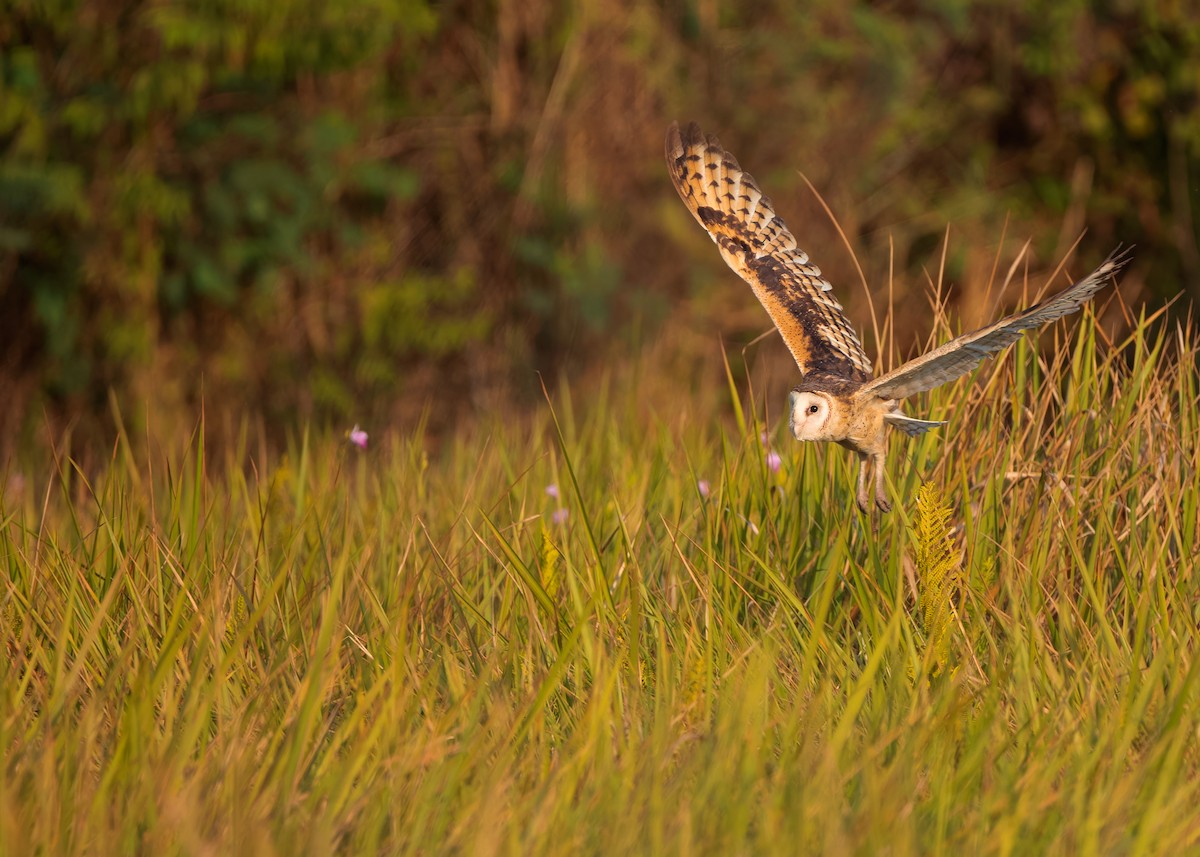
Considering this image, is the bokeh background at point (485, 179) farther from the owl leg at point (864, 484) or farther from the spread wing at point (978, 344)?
the spread wing at point (978, 344)

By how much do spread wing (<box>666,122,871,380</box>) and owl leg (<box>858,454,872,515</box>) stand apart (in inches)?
9.0

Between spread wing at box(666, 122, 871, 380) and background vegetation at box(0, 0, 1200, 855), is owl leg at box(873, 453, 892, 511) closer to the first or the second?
background vegetation at box(0, 0, 1200, 855)

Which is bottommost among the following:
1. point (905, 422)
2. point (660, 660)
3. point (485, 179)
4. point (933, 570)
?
point (485, 179)

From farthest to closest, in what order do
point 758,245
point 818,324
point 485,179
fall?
point 485,179
point 758,245
point 818,324

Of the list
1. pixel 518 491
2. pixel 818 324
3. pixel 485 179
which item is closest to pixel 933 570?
pixel 818 324

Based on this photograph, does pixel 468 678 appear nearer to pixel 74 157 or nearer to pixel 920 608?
pixel 920 608

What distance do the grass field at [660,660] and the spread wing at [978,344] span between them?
215 mm

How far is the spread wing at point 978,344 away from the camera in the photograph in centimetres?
238

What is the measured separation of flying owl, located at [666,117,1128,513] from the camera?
247cm

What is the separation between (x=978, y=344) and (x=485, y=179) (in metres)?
5.73

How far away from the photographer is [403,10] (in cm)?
717

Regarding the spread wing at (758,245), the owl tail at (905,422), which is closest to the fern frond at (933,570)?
the owl tail at (905,422)

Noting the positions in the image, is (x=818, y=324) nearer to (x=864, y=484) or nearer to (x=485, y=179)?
(x=864, y=484)

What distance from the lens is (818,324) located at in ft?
10.1
